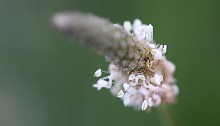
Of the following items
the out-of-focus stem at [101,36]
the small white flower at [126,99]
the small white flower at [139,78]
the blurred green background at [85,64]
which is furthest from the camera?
the blurred green background at [85,64]

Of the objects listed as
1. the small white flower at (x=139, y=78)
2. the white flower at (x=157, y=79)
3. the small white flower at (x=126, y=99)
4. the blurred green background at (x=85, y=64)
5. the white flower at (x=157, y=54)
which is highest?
the blurred green background at (x=85, y=64)

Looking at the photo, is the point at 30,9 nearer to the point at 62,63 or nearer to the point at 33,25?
the point at 33,25

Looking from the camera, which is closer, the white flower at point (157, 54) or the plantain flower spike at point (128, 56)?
the plantain flower spike at point (128, 56)

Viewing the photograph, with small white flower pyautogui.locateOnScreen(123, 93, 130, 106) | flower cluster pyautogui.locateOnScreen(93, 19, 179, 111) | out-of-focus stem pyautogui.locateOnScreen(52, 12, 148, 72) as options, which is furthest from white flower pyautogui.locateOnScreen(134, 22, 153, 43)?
small white flower pyautogui.locateOnScreen(123, 93, 130, 106)

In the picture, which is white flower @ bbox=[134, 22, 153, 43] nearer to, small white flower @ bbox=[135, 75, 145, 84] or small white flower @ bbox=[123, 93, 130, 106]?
small white flower @ bbox=[135, 75, 145, 84]

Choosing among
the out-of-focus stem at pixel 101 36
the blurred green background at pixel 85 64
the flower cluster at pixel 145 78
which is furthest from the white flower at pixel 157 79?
the blurred green background at pixel 85 64

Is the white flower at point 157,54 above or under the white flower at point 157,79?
above

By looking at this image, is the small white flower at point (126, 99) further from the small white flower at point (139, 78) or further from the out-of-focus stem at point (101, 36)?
the out-of-focus stem at point (101, 36)

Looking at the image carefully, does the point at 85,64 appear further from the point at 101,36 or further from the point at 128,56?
the point at 101,36
